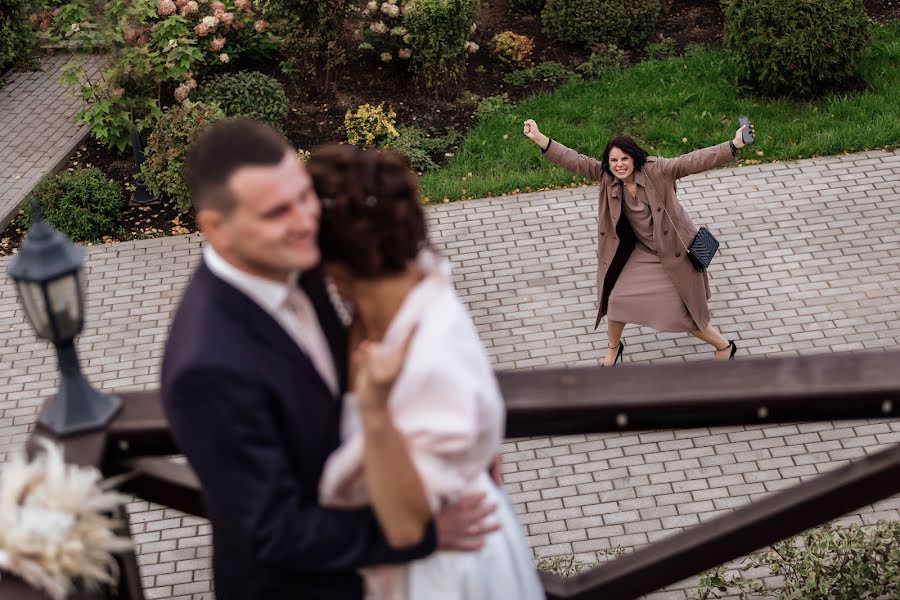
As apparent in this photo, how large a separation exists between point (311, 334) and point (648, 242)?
5.92 meters

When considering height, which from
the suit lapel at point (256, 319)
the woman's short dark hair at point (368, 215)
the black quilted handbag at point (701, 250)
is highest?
the woman's short dark hair at point (368, 215)

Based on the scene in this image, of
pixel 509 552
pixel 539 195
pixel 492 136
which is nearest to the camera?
pixel 509 552

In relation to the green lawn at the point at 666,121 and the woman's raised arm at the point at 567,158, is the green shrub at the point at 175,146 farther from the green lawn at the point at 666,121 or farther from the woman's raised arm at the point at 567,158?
the woman's raised arm at the point at 567,158

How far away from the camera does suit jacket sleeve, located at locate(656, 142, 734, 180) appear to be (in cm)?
787

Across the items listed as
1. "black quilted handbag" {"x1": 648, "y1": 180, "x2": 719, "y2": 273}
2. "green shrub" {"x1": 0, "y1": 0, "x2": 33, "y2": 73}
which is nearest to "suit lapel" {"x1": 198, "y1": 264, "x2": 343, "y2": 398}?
"black quilted handbag" {"x1": 648, "y1": 180, "x2": 719, "y2": 273}

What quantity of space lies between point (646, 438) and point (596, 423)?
5479 millimetres

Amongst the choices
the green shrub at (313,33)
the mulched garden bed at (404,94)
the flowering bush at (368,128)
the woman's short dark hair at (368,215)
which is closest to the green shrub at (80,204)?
the mulched garden bed at (404,94)

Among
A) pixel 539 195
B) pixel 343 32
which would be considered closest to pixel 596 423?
pixel 539 195

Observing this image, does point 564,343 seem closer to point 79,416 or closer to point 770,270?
point 770,270

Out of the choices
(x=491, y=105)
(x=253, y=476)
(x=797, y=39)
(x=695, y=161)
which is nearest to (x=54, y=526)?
(x=253, y=476)

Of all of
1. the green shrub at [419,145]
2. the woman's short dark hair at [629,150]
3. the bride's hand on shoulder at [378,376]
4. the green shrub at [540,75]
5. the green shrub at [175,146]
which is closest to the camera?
the bride's hand on shoulder at [378,376]

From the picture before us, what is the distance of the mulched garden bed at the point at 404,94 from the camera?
11.4 m

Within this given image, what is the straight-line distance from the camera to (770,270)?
984 cm

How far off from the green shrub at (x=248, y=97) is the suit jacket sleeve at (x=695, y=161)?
17.4ft
